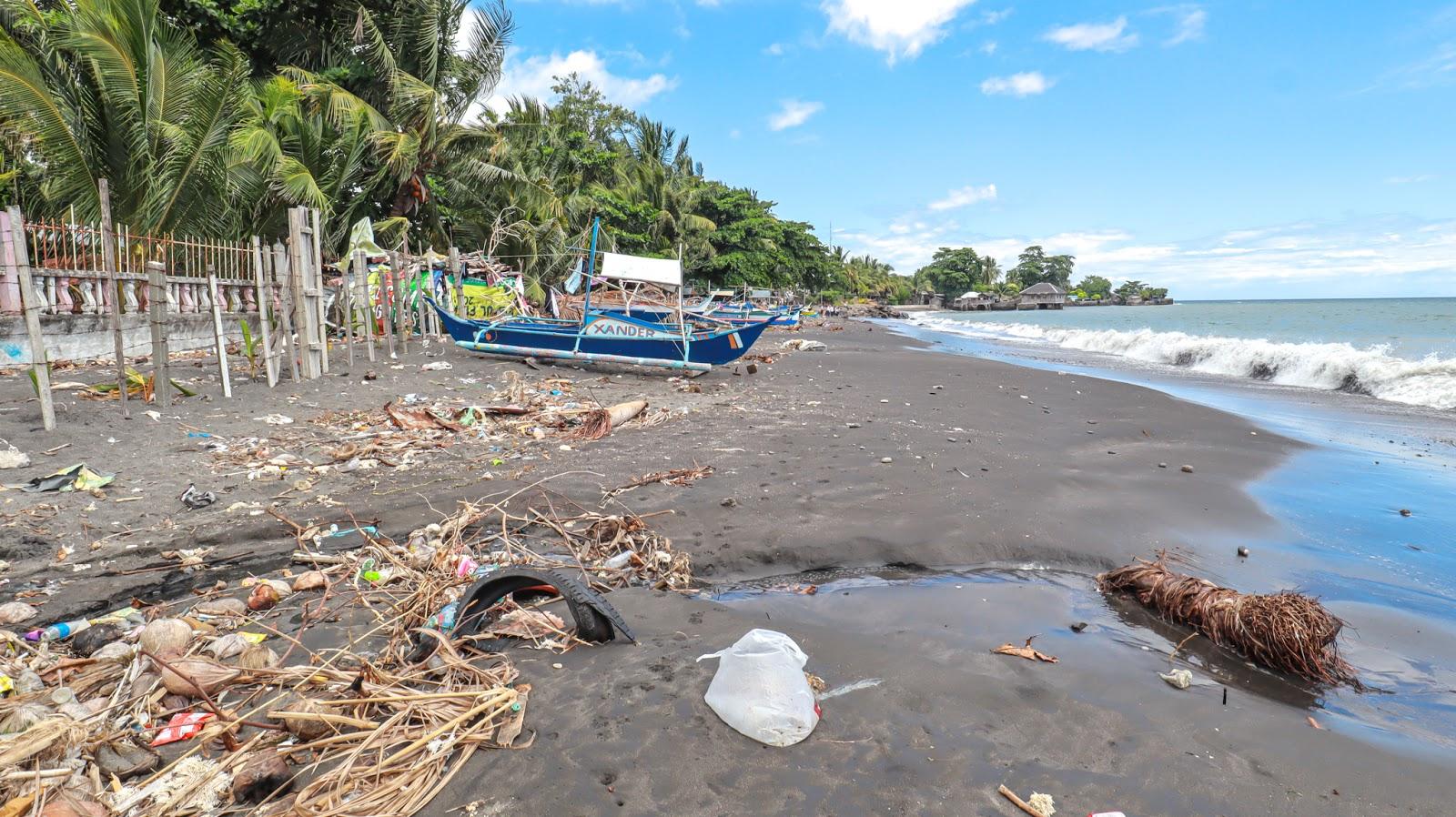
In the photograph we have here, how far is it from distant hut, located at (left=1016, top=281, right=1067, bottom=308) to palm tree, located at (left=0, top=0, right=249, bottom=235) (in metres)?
94.9

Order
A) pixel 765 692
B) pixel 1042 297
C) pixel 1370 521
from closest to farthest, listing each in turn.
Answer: pixel 765 692 < pixel 1370 521 < pixel 1042 297

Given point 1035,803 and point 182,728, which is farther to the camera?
point 182,728

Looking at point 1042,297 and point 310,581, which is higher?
point 1042,297

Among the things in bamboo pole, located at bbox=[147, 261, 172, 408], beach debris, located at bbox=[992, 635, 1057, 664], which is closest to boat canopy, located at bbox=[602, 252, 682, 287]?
bamboo pole, located at bbox=[147, 261, 172, 408]

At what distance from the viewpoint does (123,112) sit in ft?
40.0

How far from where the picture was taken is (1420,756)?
2559 mm

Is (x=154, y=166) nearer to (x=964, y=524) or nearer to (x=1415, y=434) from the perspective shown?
(x=964, y=524)

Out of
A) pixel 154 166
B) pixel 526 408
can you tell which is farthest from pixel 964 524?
pixel 154 166

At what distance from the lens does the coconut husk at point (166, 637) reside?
113 inches

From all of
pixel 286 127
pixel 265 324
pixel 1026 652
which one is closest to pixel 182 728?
pixel 1026 652

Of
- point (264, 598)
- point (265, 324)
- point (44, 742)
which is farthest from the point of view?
point (265, 324)

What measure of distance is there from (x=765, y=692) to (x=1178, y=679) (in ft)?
6.01

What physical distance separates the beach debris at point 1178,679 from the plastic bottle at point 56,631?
15.6ft

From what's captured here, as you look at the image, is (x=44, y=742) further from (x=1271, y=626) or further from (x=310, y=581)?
(x=1271, y=626)
